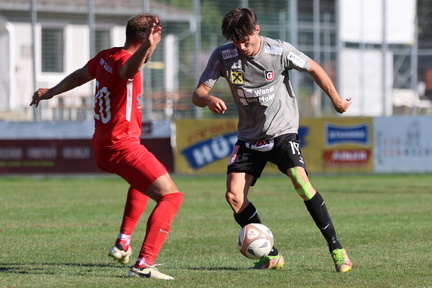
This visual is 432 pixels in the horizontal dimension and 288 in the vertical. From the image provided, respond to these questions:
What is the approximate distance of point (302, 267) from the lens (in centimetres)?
782

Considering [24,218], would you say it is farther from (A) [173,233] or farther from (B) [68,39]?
(B) [68,39]

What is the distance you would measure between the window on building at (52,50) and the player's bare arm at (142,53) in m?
18.4

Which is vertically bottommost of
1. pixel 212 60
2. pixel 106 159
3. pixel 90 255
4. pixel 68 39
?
pixel 90 255

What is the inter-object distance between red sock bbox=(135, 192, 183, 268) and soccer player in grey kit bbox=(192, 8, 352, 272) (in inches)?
32.7

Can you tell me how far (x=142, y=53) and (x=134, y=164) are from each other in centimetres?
98

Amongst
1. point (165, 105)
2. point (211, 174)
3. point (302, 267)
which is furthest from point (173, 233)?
point (165, 105)

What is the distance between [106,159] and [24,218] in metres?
5.46

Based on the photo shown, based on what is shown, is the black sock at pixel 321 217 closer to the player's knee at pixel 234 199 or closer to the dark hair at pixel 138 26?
the player's knee at pixel 234 199

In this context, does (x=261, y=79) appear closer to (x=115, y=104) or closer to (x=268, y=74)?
(x=268, y=74)

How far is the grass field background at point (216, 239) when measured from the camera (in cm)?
713

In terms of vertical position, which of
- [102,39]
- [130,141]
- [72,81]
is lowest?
[130,141]

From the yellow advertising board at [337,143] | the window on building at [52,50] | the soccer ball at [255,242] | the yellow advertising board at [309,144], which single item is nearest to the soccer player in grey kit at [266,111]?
the soccer ball at [255,242]

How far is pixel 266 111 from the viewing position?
25.4 ft

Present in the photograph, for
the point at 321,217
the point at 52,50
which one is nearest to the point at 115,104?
the point at 321,217
